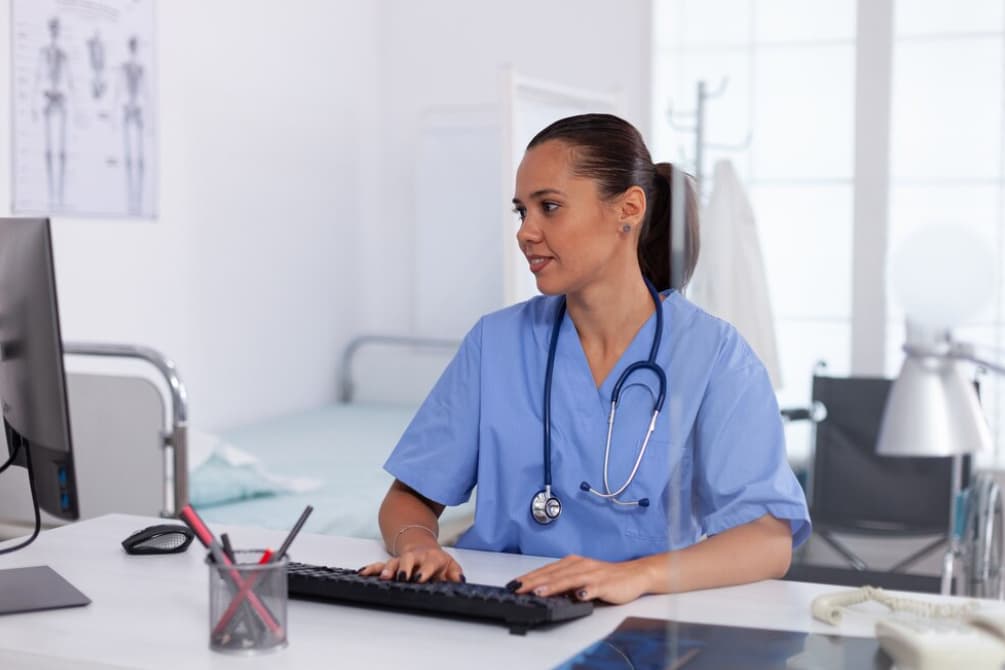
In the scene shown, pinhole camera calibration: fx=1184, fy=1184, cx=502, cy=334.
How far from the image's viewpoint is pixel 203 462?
2633 millimetres

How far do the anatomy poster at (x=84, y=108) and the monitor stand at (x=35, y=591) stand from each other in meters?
1.64

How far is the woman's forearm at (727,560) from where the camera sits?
119cm

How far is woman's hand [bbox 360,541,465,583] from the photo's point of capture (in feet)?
3.92

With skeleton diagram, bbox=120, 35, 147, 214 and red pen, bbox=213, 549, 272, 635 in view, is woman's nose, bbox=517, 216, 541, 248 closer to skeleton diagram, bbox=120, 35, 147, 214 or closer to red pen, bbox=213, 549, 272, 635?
red pen, bbox=213, 549, 272, 635

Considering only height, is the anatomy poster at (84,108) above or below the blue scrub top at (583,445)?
above

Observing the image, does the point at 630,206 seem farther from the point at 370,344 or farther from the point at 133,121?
the point at 370,344

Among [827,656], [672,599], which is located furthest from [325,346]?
[827,656]

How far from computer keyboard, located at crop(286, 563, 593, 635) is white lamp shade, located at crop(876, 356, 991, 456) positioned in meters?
0.37

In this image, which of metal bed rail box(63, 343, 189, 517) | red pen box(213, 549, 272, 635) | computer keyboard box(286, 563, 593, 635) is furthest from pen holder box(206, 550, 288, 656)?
metal bed rail box(63, 343, 189, 517)

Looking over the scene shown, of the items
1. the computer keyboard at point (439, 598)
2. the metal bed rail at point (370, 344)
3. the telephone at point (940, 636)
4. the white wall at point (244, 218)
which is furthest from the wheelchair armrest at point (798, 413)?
the metal bed rail at point (370, 344)

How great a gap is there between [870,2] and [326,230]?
330 cm

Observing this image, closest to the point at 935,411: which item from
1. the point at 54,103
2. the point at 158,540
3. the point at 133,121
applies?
the point at 158,540

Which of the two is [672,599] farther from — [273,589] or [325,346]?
[325,346]

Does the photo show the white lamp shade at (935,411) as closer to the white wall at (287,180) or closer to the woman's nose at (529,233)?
the woman's nose at (529,233)
